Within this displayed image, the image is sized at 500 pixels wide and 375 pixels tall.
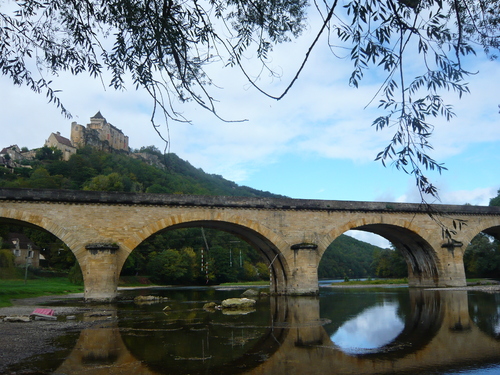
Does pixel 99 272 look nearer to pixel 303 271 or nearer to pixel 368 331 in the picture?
pixel 303 271

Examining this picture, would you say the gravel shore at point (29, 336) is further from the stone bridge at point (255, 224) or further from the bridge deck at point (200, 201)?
the bridge deck at point (200, 201)

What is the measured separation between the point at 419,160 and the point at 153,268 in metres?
39.2

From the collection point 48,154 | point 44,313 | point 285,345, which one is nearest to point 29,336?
point 44,313

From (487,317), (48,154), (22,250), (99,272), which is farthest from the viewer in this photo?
(48,154)

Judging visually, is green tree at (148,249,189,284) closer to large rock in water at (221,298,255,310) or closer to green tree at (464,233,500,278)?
green tree at (464,233,500,278)

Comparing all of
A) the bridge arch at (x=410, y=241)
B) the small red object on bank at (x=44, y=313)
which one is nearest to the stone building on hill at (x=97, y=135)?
the bridge arch at (x=410, y=241)

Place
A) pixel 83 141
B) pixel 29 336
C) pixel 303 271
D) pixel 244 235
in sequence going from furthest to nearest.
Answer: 1. pixel 83 141
2. pixel 244 235
3. pixel 303 271
4. pixel 29 336

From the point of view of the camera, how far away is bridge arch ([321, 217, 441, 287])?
19.3 metres

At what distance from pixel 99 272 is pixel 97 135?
66720 millimetres

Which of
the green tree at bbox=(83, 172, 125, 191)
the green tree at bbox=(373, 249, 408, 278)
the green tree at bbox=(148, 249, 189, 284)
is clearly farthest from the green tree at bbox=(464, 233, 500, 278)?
the green tree at bbox=(83, 172, 125, 191)

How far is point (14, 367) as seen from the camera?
16.8ft

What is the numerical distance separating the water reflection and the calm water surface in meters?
0.02

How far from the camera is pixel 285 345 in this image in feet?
21.6

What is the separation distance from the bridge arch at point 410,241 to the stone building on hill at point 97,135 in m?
62.3
